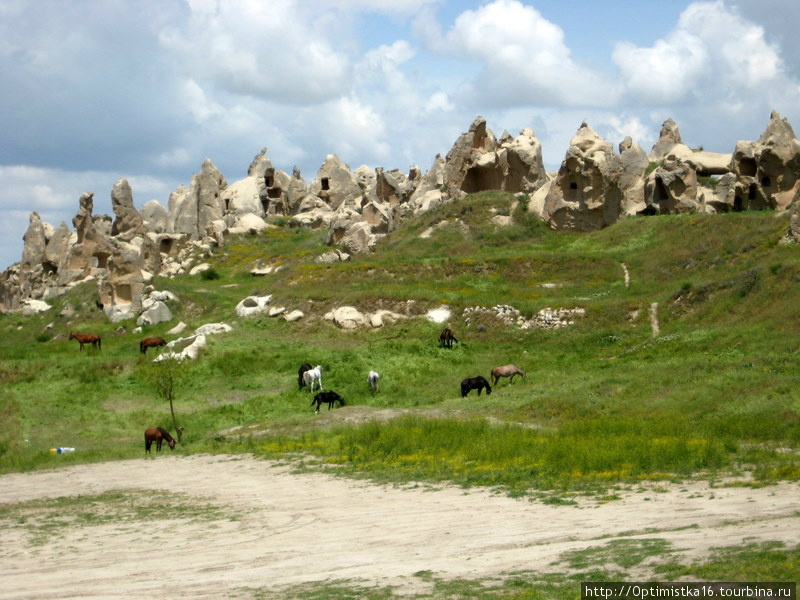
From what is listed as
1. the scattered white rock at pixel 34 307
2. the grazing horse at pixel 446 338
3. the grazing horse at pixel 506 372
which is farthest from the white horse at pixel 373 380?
the scattered white rock at pixel 34 307

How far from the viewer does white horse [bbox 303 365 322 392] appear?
37.3 metres

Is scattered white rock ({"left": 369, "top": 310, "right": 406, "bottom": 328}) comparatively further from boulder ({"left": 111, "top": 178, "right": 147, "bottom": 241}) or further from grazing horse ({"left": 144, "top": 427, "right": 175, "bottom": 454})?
boulder ({"left": 111, "top": 178, "right": 147, "bottom": 241})

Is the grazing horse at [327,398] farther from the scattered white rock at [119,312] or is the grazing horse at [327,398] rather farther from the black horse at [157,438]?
the scattered white rock at [119,312]

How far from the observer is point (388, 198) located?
3445 inches

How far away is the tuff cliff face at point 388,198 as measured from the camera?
198ft

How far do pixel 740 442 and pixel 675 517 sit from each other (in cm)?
752

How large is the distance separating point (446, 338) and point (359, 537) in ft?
94.2

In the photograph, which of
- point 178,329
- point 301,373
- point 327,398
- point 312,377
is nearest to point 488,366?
point 312,377

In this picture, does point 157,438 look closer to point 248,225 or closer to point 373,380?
point 373,380

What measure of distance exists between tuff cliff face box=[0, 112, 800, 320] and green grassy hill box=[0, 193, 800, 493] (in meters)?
3.23

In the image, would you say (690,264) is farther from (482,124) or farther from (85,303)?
(85,303)

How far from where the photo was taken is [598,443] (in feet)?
71.4

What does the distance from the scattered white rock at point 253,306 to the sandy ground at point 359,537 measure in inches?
1215

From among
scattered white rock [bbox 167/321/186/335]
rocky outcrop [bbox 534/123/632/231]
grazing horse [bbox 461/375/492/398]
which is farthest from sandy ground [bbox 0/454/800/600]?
rocky outcrop [bbox 534/123/632/231]
